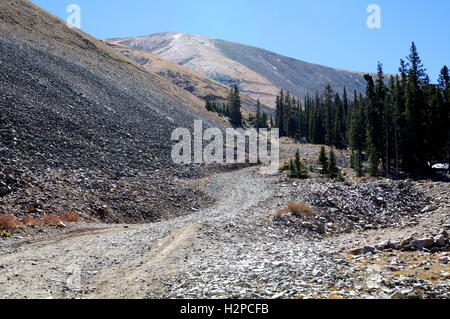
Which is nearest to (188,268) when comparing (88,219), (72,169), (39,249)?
(39,249)

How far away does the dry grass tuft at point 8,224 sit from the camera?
46.3ft

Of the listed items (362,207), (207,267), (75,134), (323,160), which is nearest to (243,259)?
(207,267)

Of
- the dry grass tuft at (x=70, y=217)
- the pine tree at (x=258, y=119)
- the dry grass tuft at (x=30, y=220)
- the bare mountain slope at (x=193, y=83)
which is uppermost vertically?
the bare mountain slope at (x=193, y=83)

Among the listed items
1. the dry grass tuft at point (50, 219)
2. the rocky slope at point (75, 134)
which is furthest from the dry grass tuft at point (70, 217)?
the rocky slope at point (75, 134)

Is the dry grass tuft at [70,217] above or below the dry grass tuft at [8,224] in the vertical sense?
below

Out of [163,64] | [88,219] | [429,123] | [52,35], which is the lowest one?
[88,219]

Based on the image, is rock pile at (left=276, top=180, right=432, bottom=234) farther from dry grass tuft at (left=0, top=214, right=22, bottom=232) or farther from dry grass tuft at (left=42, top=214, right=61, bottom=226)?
dry grass tuft at (left=0, top=214, right=22, bottom=232)

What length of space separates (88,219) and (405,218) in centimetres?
1802

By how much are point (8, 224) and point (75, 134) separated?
18.2 meters

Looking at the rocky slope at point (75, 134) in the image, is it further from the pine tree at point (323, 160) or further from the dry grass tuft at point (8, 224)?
the pine tree at point (323, 160)

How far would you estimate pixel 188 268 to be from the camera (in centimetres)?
927

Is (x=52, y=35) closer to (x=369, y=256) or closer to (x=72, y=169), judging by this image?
(x=72, y=169)

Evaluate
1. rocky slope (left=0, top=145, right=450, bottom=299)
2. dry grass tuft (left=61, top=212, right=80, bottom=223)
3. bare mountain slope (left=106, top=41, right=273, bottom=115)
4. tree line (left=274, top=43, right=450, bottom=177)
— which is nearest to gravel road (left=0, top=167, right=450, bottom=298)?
rocky slope (left=0, top=145, right=450, bottom=299)

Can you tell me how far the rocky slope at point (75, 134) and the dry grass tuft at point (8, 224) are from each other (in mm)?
1278
